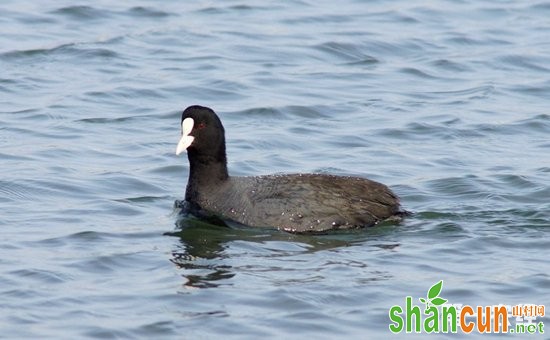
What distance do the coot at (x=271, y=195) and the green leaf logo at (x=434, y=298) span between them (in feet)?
4.44

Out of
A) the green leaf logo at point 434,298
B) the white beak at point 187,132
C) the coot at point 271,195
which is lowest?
the green leaf logo at point 434,298

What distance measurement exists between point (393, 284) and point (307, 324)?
0.91m

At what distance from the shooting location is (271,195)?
9.61m

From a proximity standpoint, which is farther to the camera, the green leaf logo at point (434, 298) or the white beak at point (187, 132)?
the white beak at point (187, 132)

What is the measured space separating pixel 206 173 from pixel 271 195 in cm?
63

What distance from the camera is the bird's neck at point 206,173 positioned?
32.8ft

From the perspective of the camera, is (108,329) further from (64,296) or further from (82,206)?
(82,206)

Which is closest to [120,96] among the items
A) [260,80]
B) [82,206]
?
[260,80]

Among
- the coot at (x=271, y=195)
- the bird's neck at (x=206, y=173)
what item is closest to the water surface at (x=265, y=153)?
the coot at (x=271, y=195)

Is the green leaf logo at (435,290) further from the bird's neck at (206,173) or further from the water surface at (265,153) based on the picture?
the bird's neck at (206,173)

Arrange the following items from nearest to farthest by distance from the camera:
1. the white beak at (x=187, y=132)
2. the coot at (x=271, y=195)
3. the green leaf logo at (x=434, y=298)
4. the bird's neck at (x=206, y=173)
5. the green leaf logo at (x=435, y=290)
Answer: the green leaf logo at (x=434, y=298)
the green leaf logo at (x=435, y=290)
the coot at (x=271, y=195)
the white beak at (x=187, y=132)
the bird's neck at (x=206, y=173)

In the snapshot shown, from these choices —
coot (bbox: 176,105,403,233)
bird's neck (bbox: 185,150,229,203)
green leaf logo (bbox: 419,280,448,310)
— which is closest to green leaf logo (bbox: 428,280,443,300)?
green leaf logo (bbox: 419,280,448,310)

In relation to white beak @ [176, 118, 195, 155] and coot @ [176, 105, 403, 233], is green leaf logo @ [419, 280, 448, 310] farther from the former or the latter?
white beak @ [176, 118, 195, 155]

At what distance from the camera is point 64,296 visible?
7.98 metres
